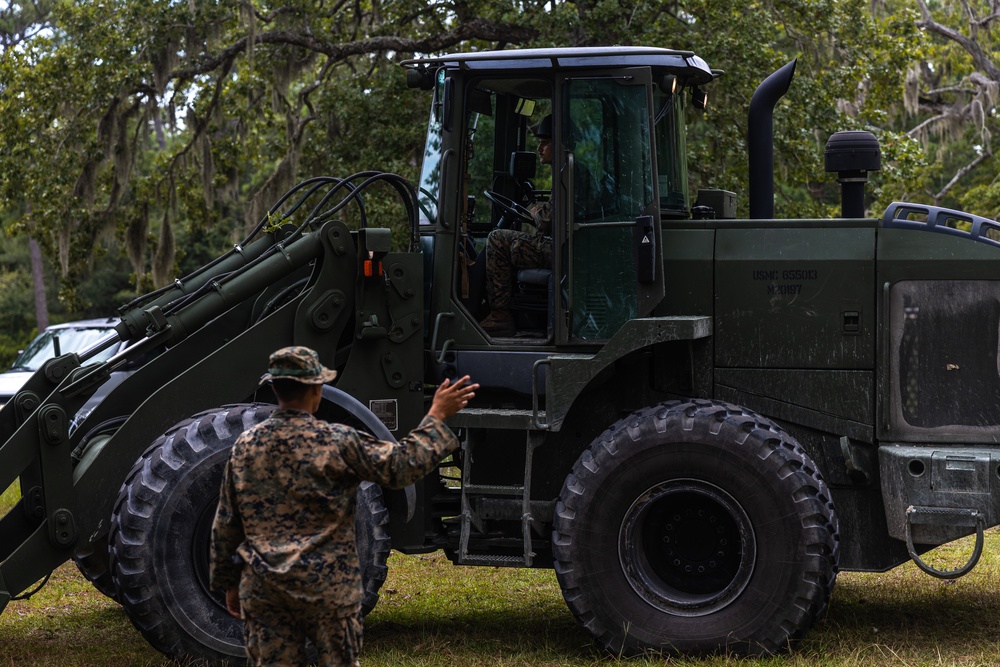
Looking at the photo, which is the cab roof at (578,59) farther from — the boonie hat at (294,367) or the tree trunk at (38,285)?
the tree trunk at (38,285)

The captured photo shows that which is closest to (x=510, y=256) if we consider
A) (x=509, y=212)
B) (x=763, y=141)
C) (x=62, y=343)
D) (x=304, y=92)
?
(x=509, y=212)

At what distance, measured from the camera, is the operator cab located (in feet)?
22.7

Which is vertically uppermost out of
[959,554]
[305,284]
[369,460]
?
[305,284]

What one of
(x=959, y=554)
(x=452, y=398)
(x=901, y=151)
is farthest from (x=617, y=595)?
(x=901, y=151)

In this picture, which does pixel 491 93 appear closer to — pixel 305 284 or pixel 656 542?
pixel 305 284

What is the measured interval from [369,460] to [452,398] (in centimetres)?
40

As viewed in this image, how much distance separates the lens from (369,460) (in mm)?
4523

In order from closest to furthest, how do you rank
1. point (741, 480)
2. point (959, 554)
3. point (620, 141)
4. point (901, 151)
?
point (741, 480)
point (620, 141)
point (959, 554)
point (901, 151)

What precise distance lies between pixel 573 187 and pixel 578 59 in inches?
27.6

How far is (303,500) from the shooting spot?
4492 millimetres

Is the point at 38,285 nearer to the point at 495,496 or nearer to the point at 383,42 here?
the point at 383,42

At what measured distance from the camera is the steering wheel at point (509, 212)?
740 cm

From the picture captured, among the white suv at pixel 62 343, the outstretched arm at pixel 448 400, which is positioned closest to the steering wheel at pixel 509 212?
the outstretched arm at pixel 448 400

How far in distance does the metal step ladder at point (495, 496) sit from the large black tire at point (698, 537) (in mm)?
195
